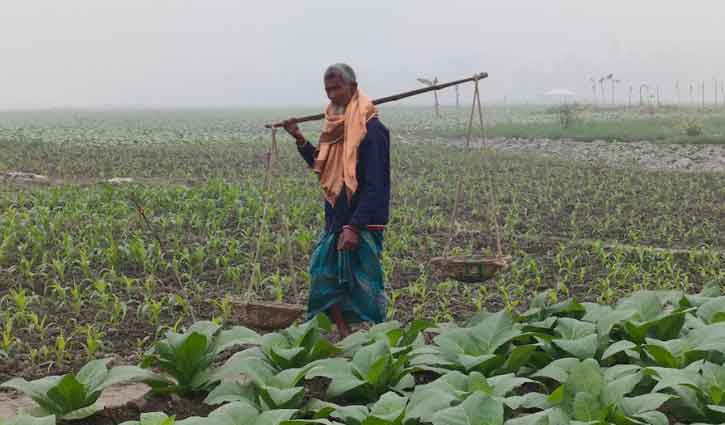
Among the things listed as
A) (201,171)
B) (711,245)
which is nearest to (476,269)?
(711,245)

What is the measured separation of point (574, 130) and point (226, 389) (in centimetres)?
2377

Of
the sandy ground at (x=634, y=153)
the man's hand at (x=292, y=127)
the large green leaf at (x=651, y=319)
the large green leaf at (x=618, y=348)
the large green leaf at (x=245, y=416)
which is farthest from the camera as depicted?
the sandy ground at (x=634, y=153)

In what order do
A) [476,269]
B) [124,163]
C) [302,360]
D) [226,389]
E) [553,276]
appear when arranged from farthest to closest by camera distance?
[124,163] → [553,276] → [476,269] → [302,360] → [226,389]

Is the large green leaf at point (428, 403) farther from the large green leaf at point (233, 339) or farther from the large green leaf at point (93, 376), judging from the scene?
the large green leaf at point (93, 376)

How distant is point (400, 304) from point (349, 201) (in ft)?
6.22

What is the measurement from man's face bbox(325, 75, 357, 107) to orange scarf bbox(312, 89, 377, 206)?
1.3 inches

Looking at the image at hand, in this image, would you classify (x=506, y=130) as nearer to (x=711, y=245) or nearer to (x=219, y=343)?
(x=711, y=245)

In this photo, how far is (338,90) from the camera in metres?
4.50

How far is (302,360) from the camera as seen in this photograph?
3.91 metres

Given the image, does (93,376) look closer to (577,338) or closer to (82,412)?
(82,412)

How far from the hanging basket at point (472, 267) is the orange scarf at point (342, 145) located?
30.4 inches

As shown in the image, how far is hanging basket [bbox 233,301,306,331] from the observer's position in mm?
4570

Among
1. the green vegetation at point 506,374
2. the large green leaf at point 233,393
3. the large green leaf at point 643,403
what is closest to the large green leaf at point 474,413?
the green vegetation at point 506,374

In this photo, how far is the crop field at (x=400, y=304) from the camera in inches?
131
